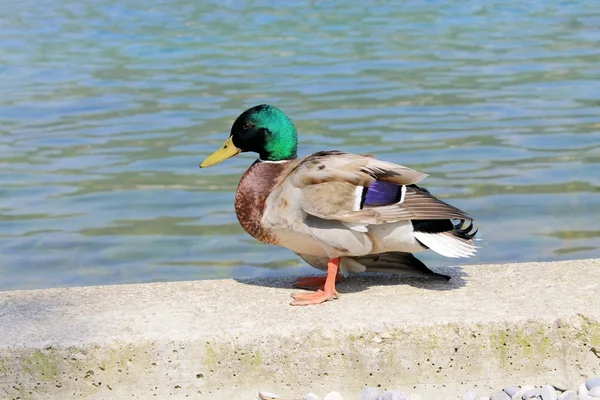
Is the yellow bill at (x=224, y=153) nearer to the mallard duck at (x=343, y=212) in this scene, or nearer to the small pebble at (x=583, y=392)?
the mallard duck at (x=343, y=212)

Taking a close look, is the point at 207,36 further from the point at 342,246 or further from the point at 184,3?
the point at 342,246

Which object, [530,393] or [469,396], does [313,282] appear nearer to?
[469,396]

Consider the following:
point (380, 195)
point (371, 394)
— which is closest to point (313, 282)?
point (380, 195)

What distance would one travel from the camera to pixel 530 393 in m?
3.66

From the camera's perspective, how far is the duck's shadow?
4.32 metres

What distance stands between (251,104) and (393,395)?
6793 millimetres

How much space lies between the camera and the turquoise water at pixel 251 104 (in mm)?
6762

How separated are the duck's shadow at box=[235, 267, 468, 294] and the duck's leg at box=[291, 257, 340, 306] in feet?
0.55

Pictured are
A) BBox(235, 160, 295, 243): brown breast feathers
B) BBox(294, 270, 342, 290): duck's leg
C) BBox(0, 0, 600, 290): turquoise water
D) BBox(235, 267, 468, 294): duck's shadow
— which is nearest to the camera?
BBox(235, 160, 295, 243): brown breast feathers

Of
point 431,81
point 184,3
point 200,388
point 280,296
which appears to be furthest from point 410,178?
point 184,3

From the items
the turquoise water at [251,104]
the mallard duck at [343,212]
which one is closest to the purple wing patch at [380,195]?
the mallard duck at [343,212]

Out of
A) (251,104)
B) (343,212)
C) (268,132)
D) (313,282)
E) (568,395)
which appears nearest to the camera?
(568,395)

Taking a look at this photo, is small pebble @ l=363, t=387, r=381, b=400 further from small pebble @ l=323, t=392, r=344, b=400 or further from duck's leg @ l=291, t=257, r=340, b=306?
duck's leg @ l=291, t=257, r=340, b=306

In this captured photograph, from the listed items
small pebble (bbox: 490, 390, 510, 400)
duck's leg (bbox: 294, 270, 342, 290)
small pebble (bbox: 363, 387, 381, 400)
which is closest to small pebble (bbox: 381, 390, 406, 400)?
small pebble (bbox: 363, 387, 381, 400)
